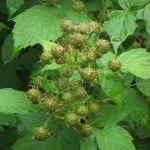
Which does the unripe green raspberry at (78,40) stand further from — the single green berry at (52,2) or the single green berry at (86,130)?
the single green berry at (52,2)

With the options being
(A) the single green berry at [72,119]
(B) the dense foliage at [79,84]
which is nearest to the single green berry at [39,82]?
(B) the dense foliage at [79,84]

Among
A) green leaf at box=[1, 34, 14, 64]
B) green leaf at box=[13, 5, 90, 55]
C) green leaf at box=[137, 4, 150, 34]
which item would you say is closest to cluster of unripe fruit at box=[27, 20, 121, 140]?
green leaf at box=[13, 5, 90, 55]

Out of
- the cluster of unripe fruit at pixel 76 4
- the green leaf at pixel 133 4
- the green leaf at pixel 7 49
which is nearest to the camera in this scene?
the green leaf at pixel 133 4

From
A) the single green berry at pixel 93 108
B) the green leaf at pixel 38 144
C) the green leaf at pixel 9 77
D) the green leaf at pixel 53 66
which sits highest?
the green leaf at pixel 53 66

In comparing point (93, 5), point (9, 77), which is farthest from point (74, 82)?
point (9, 77)

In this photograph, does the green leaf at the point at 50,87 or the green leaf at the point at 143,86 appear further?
the green leaf at the point at 143,86

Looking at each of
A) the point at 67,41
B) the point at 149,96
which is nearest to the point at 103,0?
the point at 149,96

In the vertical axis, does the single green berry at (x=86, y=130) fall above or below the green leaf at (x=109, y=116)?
above
